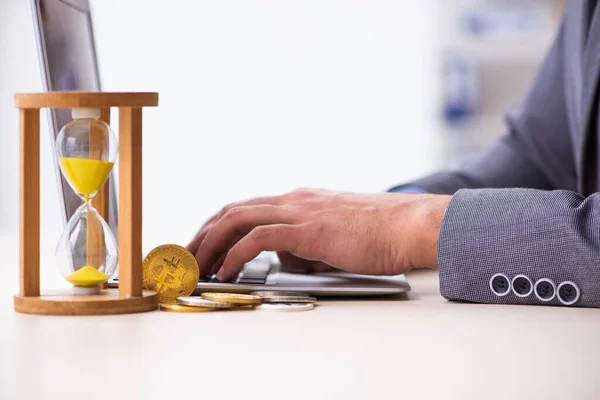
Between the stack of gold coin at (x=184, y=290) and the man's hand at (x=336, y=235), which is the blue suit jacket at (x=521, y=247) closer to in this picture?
the man's hand at (x=336, y=235)

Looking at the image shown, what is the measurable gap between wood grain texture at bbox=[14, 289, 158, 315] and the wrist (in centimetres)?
32

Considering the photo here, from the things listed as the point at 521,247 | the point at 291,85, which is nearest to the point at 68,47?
the point at 521,247

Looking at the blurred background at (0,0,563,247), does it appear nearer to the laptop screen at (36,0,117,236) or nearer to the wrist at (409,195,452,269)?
the laptop screen at (36,0,117,236)

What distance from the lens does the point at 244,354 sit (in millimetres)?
622

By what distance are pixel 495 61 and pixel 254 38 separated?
5.05ft

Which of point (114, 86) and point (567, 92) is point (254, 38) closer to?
point (114, 86)

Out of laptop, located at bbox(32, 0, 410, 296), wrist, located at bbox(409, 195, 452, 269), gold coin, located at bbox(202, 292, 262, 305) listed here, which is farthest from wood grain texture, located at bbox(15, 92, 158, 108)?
wrist, located at bbox(409, 195, 452, 269)

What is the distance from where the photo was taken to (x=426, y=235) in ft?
3.18

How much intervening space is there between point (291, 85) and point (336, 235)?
12.6 ft

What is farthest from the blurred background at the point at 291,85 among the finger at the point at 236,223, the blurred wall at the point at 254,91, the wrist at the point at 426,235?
the wrist at the point at 426,235

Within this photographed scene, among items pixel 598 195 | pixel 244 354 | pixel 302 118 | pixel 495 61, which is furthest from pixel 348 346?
pixel 495 61

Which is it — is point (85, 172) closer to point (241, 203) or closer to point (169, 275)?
point (169, 275)

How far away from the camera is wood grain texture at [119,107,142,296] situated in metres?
0.83

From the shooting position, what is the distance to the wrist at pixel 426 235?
3.17ft
